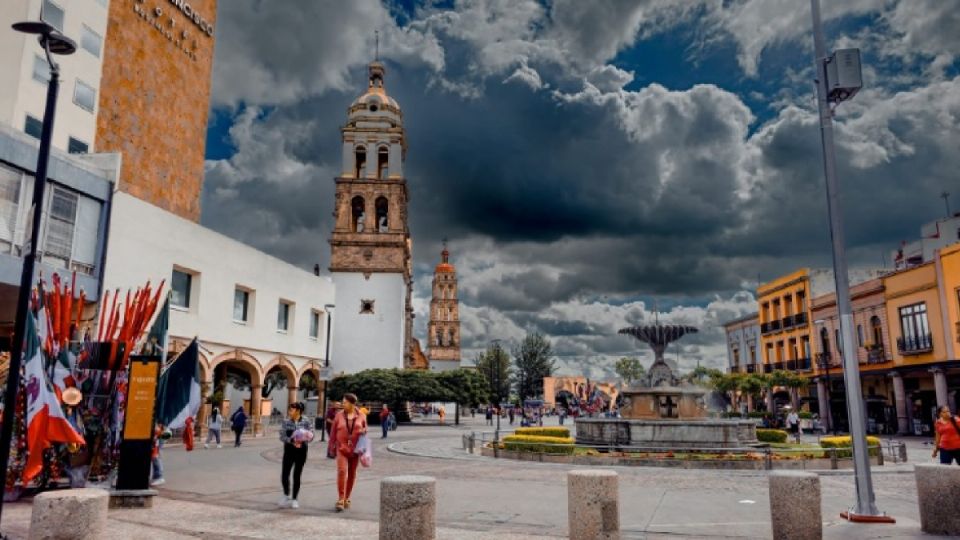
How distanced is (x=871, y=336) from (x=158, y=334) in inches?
1457

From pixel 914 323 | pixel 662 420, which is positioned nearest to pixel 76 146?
pixel 662 420

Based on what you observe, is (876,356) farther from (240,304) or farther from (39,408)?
(39,408)

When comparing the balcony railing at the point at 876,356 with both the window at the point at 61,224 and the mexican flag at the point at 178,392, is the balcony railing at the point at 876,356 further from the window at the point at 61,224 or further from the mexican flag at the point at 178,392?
the window at the point at 61,224

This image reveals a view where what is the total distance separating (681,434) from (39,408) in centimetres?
1516

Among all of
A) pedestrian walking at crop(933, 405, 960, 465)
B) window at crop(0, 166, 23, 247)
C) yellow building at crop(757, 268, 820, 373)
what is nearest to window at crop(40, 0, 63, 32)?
window at crop(0, 166, 23, 247)

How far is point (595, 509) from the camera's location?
727 cm

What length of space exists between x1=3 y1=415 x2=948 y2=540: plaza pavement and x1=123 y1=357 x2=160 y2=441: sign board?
1.13m

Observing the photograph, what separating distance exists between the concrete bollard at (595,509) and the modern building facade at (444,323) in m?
88.8

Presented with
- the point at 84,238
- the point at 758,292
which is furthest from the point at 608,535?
the point at 758,292

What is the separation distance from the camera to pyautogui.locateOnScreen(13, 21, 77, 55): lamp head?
7398 mm

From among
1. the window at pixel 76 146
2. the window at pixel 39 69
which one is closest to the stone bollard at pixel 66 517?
the window at pixel 39 69

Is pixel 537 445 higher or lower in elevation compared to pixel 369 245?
lower

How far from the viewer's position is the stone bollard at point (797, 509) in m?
7.20

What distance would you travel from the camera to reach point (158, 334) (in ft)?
39.2
